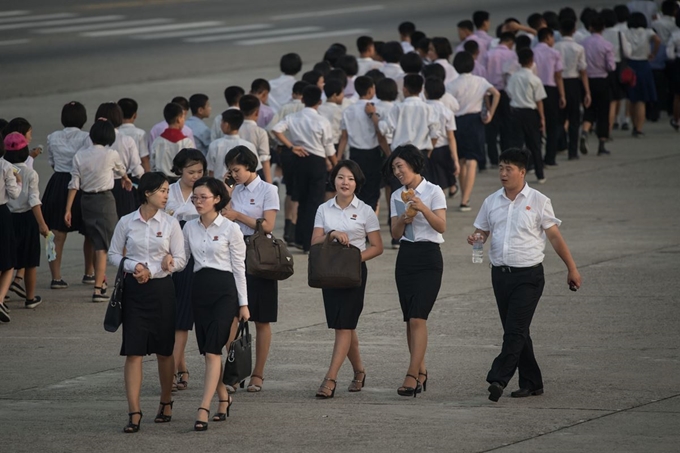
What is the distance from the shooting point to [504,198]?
9281 millimetres

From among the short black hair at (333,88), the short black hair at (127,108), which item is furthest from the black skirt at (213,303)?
the short black hair at (333,88)

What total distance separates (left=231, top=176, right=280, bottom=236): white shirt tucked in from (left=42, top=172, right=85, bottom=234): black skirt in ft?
12.3

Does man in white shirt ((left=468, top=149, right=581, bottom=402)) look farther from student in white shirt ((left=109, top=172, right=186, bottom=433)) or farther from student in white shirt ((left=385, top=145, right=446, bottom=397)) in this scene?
student in white shirt ((left=109, top=172, right=186, bottom=433))

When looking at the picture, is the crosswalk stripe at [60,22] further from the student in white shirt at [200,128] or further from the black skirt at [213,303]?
the black skirt at [213,303]

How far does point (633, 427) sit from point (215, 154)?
666 centimetres

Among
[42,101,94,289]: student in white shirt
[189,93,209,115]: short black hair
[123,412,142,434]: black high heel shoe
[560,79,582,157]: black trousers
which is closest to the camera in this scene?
[123,412,142,434]: black high heel shoe

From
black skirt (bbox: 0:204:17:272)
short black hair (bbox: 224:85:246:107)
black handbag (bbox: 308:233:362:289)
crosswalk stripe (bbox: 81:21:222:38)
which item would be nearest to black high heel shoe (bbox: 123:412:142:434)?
black handbag (bbox: 308:233:362:289)

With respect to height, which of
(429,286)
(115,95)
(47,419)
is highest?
(115,95)

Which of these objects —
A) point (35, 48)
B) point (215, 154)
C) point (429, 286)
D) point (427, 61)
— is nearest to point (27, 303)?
point (215, 154)

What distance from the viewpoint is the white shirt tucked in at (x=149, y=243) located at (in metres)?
8.55

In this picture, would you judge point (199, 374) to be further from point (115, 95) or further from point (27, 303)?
point (115, 95)

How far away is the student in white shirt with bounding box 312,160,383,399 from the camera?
9.30 m

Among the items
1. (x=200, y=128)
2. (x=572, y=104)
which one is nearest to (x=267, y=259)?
(x=200, y=128)

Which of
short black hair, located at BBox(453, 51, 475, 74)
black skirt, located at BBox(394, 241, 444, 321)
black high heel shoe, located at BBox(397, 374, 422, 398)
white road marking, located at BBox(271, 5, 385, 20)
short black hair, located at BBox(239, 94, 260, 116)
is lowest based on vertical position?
black high heel shoe, located at BBox(397, 374, 422, 398)
